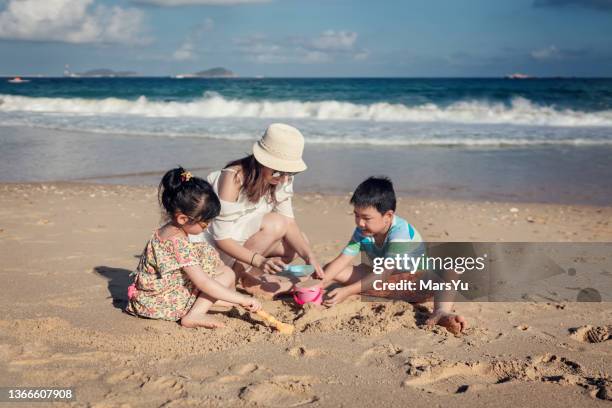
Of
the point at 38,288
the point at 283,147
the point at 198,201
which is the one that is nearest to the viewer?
the point at 198,201

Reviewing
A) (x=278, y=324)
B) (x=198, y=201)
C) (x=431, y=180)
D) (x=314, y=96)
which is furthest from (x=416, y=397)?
(x=314, y=96)

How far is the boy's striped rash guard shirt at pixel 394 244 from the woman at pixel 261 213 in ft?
0.97

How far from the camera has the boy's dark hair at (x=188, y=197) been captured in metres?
3.05

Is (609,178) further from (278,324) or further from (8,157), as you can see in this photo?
(8,157)

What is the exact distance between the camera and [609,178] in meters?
8.22

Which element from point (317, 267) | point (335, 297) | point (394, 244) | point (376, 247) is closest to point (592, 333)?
point (394, 244)

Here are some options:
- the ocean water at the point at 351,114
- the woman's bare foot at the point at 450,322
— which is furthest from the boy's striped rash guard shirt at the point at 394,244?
the ocean water at the point at 351,114

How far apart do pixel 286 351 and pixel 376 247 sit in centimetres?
106

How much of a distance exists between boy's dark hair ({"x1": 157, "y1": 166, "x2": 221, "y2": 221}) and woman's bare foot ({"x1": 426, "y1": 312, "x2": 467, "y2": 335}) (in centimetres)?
133

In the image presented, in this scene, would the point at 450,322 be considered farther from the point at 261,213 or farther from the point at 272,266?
the point at 261,213

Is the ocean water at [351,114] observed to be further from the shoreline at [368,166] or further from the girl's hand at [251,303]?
the girl's hand at [251,303]

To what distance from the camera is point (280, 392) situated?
2.47 metres

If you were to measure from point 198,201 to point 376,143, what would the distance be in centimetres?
918

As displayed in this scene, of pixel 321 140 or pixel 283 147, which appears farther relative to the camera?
pixel 321 140
